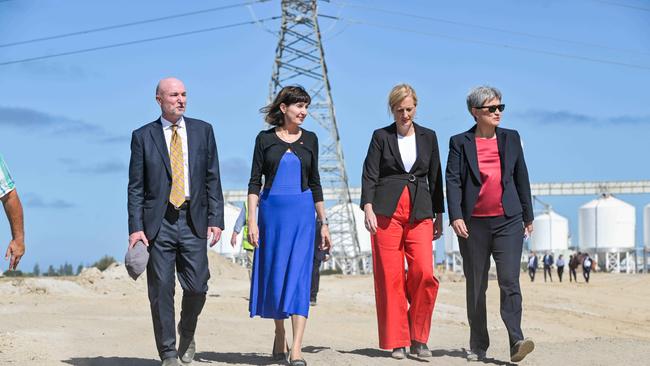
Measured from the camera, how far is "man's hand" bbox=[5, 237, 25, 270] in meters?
6.18

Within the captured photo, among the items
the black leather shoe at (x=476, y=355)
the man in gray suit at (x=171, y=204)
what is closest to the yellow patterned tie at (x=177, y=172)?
the man in gray suit at (x=171, y=204)

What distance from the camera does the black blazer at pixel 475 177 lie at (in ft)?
26.9

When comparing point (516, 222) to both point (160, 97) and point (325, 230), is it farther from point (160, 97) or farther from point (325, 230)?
point (160, 97)

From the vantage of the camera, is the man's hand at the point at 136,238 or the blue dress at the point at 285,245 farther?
the blue dress at the point at 285,245

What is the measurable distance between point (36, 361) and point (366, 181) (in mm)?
3059

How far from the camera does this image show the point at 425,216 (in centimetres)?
820

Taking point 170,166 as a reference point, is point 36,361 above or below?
below

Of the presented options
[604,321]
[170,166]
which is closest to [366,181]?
[170,166]

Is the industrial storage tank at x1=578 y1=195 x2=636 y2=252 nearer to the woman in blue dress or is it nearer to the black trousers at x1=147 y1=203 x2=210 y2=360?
the woman in blue dress

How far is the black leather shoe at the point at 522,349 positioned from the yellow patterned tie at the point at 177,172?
281 cm

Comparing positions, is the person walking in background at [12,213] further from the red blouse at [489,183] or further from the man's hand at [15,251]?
the red blouse at [489,183]

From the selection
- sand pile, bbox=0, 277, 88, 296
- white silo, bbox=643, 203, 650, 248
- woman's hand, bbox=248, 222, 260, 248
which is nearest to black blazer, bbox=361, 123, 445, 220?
woman's hand, bbox=248, 222, 260, 248

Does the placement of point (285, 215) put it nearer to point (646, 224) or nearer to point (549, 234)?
point (646, 224)

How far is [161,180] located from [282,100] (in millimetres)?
1252
